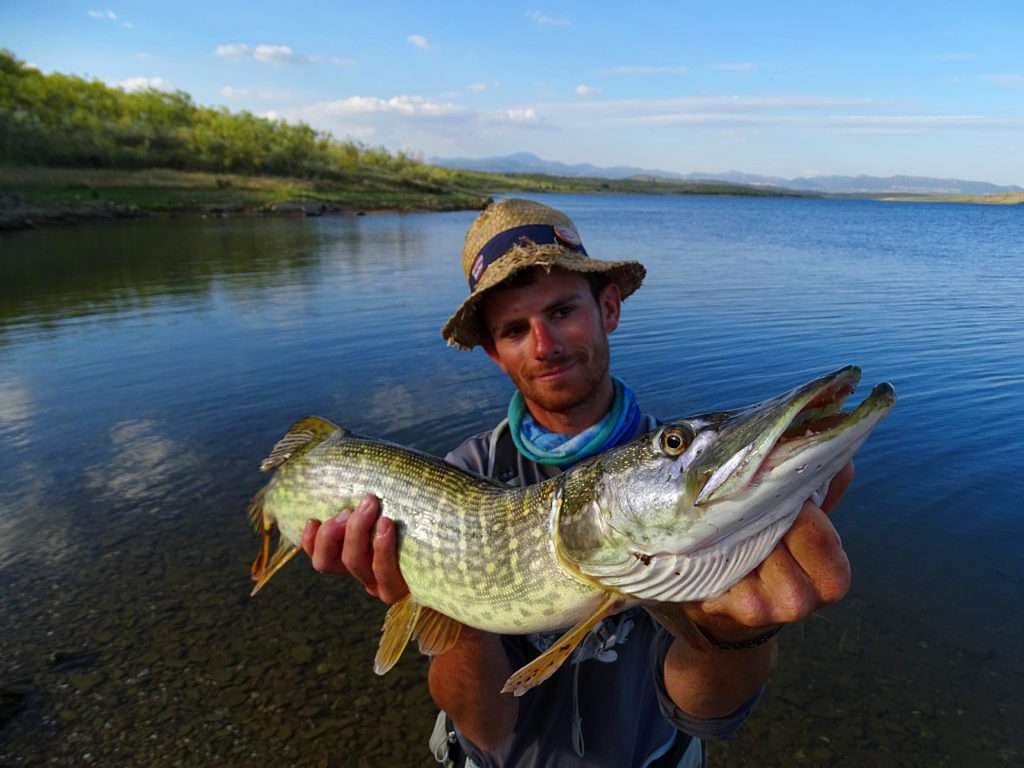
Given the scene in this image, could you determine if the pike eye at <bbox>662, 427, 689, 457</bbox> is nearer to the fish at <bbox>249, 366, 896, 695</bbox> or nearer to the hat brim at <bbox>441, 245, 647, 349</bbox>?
the fish at <bbox>249, 366, 896, 695</bbox>

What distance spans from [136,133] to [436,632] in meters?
66.4

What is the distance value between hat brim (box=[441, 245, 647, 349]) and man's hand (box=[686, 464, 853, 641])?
127 centimetres

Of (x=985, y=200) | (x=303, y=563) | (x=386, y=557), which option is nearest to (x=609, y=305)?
(x=386, y=557)

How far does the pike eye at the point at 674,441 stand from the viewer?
1661mm

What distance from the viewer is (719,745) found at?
389 centimetres

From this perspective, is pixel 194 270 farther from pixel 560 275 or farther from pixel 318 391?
pixel 560 275

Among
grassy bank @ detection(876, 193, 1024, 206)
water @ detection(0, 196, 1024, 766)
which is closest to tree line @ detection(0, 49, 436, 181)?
water @ detection(0, 196, 1024, 766)

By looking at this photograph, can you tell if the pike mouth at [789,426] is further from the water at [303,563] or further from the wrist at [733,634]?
the water at [303,563]

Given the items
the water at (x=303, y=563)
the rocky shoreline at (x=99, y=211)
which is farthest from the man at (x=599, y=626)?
the rocky shoreline at (x=99, y=211)

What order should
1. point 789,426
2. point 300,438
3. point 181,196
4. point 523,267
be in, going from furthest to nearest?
point 181,196 → point 300,438 → point 523,267 → point 789,426

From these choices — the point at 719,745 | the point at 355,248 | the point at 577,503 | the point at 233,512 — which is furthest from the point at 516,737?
the point at 355,248

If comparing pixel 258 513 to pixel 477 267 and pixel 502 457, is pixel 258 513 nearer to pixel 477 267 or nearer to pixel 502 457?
pixel 502 457

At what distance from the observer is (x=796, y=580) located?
5.10 feet

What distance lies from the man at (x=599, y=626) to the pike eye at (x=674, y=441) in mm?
320
